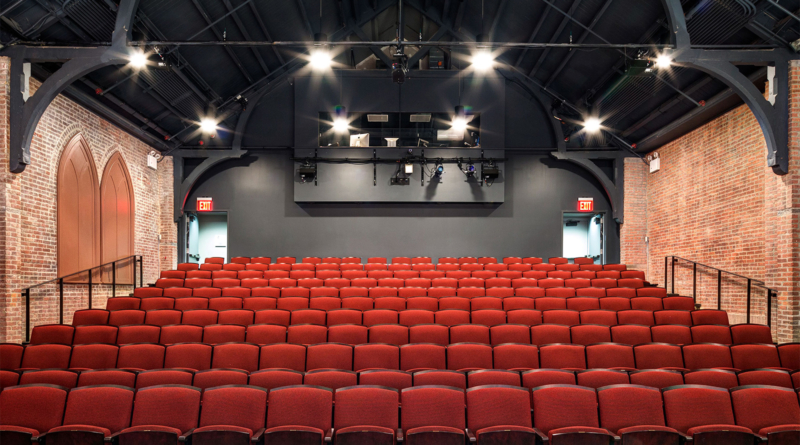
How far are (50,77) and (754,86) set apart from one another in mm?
9508

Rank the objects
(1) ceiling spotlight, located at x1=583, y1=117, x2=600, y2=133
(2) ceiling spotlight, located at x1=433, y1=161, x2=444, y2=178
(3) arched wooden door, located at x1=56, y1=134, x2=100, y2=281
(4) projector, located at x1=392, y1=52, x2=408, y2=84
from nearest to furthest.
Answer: (3) arched wooden door, located at x1=56, y1=134, x2=100, y2=281 → (4) projector, located at x1=392, y1=52, x2=408, y2=84 → (1) ceiling spotlight, located at x1=583, y1=117, x2=600, y2=133 → (2) ceiling spotlight, located at x1=433, y1=161, x2=444, y2=178

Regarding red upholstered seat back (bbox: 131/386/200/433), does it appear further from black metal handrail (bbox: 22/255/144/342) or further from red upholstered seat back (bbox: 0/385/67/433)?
black metal handrail (bbox: 22/255/144/342)

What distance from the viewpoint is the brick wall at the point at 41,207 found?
5969 millimetres

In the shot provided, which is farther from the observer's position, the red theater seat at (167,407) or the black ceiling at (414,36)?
the black ceiling at (414,36)

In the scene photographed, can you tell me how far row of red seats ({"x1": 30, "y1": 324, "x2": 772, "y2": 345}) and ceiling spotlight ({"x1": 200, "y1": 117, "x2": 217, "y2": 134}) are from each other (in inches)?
219

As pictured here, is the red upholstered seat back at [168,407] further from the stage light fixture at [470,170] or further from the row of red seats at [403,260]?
the stage light fixture at [470,170]

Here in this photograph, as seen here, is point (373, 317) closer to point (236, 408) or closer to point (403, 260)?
point (236, 408)

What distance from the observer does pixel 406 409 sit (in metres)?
3.42

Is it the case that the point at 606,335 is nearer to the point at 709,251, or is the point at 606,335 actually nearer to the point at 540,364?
the point at 540,364

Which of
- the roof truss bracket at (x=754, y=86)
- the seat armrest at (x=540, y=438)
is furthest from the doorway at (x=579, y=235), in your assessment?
the seat armrest at (x=540, y=438)

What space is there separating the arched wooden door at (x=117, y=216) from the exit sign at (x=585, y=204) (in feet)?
32.8

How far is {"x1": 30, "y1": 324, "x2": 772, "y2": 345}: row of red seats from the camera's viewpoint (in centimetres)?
514

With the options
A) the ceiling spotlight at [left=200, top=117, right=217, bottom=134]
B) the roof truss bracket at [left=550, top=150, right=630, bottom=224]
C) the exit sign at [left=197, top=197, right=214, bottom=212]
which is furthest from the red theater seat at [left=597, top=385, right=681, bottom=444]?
the exit sign at [left=197, top=197, right=214, bottom=212]

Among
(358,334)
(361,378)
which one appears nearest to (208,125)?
(358,334)
